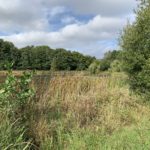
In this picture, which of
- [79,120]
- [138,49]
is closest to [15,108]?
[79,120]

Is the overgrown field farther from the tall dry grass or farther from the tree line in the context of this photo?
the tree line

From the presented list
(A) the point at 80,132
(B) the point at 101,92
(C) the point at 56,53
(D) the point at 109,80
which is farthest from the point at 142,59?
(C) the point at 56,53

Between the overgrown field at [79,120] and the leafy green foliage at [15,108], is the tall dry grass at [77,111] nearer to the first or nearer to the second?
the overgrown field at [79,120]

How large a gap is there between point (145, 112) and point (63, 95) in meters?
2.50

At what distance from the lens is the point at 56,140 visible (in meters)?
8.09

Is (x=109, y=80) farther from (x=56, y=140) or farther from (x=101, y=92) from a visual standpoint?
(x=56, y=140)

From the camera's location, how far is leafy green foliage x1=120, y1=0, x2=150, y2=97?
1408cm

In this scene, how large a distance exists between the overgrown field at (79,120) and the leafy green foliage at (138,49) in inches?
57.9

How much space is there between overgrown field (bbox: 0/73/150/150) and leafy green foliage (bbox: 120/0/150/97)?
1471mm

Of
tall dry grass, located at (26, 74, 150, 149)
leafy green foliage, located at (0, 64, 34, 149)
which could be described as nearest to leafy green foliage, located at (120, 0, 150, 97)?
tall dry grass, located at (26, 74, 150, 149)

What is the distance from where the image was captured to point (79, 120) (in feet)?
30.2

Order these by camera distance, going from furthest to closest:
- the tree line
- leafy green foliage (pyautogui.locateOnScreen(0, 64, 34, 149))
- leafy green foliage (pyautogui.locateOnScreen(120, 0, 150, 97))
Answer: the tree line
leafy green foliage (pyautogui.locateOnScreen(120, 0, 150, 97))
leafy green foliage (pyautogui.locateOnScreen(0, 64, 34, 149))

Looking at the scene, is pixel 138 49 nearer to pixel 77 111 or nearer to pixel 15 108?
pixel 77 111

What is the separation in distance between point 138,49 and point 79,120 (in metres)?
6.04
